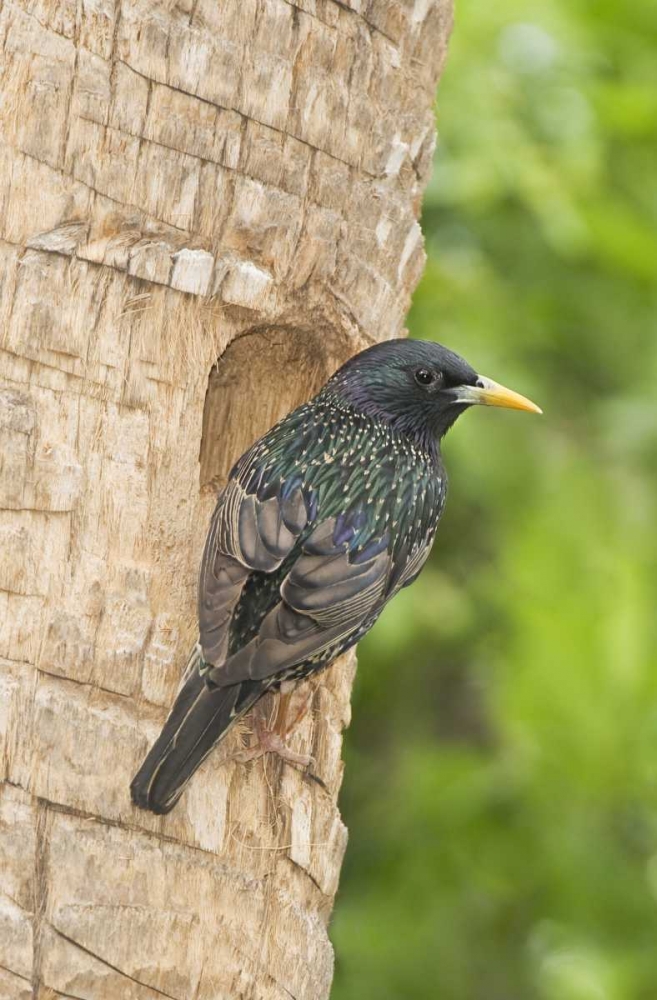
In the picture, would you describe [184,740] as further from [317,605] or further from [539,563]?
[539,563]

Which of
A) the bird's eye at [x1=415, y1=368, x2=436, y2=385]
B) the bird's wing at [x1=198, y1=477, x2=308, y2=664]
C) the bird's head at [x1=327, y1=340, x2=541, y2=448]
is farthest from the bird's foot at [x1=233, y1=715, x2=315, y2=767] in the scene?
the bird's eye at [x1=415, y1=368, x2=436, y2=385]

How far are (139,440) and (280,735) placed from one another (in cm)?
82

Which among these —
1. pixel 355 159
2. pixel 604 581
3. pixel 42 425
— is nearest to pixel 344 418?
pixel 355 159

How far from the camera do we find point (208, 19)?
3934mm

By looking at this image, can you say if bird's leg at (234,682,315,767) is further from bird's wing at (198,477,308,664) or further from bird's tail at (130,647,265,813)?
bird's wing at (198,477,308,664)

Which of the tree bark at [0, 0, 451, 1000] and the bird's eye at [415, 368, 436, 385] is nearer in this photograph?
the tree bark at [0, 0, 451, 1000]

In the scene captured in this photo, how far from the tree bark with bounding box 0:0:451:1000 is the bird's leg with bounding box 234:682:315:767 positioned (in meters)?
0.04

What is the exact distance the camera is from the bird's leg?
3938 millimetres

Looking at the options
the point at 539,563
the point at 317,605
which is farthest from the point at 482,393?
the point at 539,563

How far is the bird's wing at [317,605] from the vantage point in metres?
3.77

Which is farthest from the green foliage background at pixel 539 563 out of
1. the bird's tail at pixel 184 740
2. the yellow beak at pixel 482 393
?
the bird's tail at pixel 184 740

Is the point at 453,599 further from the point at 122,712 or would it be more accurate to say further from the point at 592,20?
the point at 122,712

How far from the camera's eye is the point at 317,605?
3871mm

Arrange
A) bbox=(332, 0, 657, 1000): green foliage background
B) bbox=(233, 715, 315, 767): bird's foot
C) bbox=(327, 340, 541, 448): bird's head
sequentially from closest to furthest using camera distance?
bbox=(233, 715, 315, 767): bird's foot → bbox=(327, 340, 541, 448): bird's head → bbox=(332, 0, 657, 1000): green foliage background
